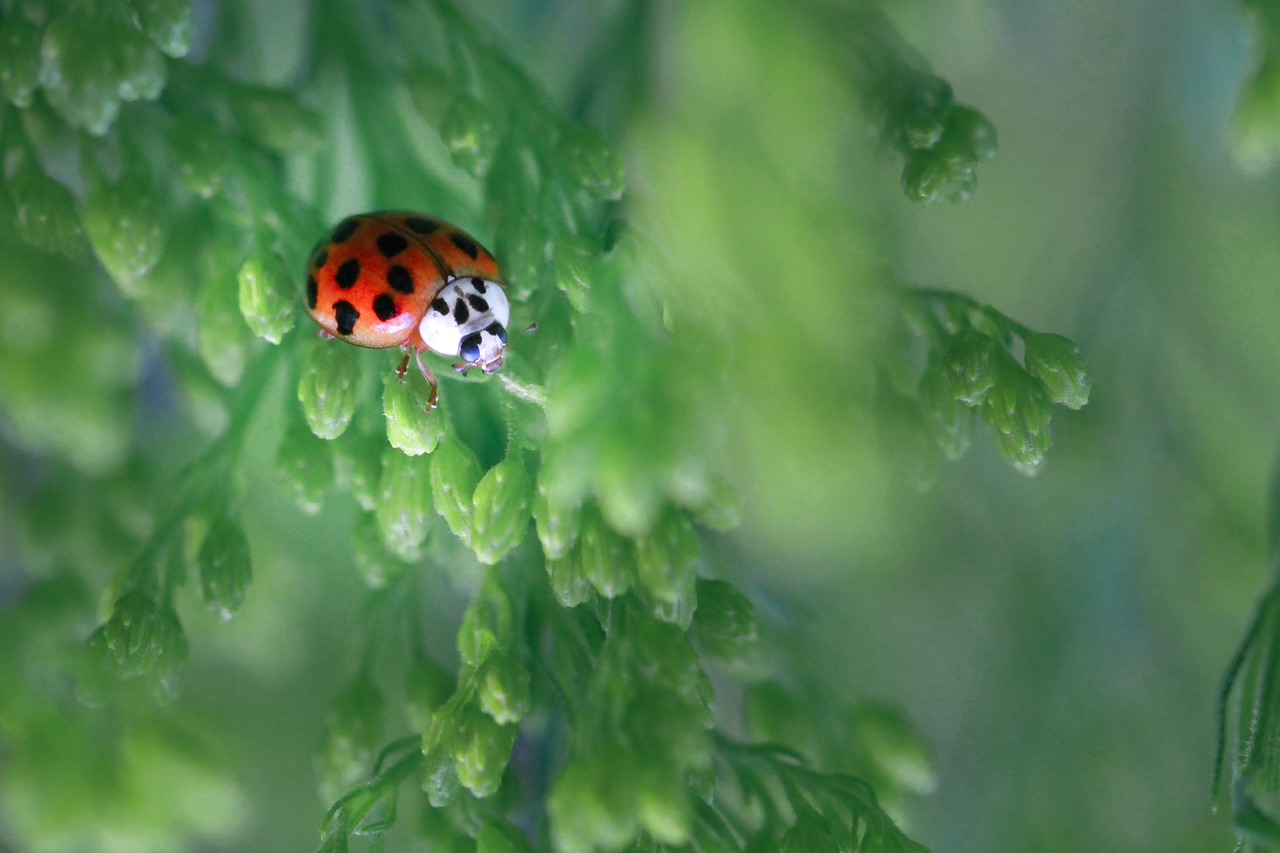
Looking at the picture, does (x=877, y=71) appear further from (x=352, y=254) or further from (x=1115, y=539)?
(x=1115, y=539)

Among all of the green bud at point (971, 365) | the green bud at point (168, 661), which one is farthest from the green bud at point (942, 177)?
the green bud at point (168, 661)

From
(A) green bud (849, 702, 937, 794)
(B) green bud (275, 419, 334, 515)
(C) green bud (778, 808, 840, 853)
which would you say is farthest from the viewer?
(A) green bud (849, 702, 937, 794)

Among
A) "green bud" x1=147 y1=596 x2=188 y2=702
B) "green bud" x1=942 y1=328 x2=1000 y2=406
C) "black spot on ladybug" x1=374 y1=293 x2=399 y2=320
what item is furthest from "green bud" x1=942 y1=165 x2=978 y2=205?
"green bud" x1=147 y1=596 x2=188 y2=702

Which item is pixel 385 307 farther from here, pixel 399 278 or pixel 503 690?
pixel 503 690

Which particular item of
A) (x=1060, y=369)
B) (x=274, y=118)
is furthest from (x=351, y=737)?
(x=1060, y=369)

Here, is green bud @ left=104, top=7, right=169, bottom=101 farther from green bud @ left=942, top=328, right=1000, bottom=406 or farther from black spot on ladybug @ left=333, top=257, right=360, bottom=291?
green bud @ left=942, top=328, right=1000, bottom=406

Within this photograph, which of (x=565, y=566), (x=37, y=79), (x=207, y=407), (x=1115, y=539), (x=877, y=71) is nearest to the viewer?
(x=565, y=566)

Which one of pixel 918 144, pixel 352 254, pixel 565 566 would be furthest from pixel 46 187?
pixel 918 144

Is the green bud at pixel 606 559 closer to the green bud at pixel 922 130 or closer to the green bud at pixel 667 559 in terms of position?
the green bud at pixel 667 559
